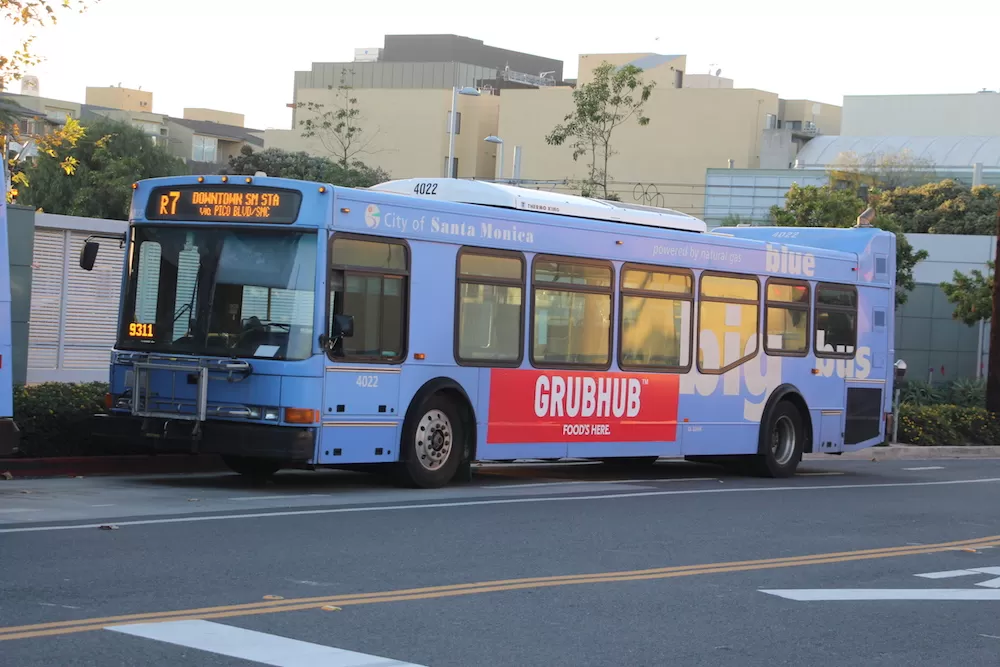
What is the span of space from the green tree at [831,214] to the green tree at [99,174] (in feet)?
116

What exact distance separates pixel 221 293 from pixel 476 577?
5.96 metres

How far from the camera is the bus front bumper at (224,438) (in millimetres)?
14109

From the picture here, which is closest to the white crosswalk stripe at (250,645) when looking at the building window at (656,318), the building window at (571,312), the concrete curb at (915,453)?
the building window at (571,312)

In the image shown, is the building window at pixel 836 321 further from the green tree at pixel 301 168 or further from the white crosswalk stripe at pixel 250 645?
the green tree at pixel 301 168

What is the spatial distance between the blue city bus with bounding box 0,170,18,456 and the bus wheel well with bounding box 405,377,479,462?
3977mm

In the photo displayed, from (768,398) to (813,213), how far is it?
23918mm

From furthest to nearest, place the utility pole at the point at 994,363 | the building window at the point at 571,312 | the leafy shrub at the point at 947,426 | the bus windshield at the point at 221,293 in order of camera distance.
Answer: the utility pole at the point at 994,363
the leafy shrub at the point at 947,426
the building window at the point at 571,312
the bus windshield at the point at 221,293

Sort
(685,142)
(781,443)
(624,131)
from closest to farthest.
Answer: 1. (781,443)
2. (685,142)
3. (624,131)

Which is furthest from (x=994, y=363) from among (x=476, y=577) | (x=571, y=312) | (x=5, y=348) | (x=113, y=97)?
(x=113, y=97)

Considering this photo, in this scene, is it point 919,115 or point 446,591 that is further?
point 919,115

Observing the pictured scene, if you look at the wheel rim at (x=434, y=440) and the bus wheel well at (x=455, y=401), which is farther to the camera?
the wheel rim at (x=434, y=440)

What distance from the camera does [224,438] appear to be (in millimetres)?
14312

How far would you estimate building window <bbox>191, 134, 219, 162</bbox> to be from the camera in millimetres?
110750

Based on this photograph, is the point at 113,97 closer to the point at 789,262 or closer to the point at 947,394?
the point at 947,394
